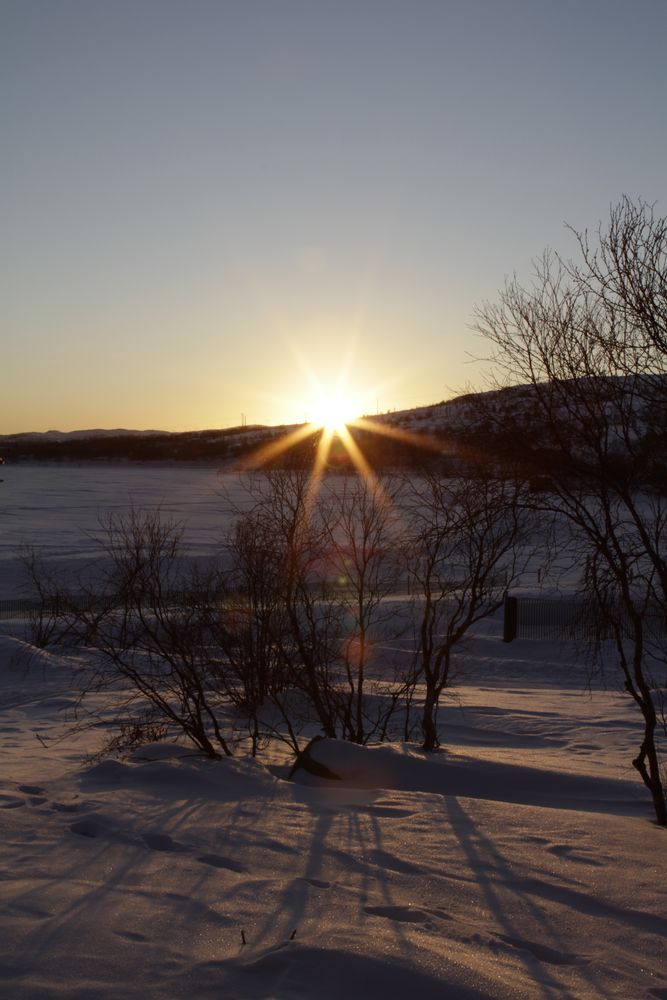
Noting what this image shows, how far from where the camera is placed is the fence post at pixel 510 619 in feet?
84.2

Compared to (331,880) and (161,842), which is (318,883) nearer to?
(331,880)

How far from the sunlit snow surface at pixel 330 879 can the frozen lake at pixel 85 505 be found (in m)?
10.7

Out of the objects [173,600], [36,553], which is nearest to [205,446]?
[36,553]

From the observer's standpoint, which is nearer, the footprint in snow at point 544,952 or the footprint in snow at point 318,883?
the footprint in snow at point 544,952

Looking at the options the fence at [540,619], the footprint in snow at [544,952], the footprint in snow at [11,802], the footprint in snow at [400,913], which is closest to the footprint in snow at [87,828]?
the footprint in snow at [11,802]

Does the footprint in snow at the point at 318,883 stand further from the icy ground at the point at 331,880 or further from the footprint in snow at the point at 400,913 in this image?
the footprint in snow at the point at 400,913

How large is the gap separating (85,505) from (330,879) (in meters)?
63.2

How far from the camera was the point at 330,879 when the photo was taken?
5754 mm

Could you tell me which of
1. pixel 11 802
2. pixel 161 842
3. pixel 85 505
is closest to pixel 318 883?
pixel 161 842

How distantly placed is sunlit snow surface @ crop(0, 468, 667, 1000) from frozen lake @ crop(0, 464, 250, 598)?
10697 mm

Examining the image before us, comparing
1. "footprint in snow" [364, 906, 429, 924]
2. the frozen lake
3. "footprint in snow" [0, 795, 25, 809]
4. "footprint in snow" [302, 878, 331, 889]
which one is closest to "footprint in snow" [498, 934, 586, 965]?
"footprint in snow" [364, 906, 429, 924]

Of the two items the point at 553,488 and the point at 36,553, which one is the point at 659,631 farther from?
the point at 36,553

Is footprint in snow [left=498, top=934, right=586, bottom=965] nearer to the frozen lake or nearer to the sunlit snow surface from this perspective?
the sunlit snow surface

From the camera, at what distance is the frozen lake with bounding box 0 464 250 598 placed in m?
42.9
